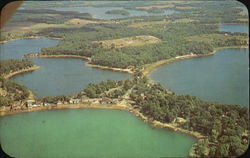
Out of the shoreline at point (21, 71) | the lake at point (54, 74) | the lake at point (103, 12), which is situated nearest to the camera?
the lake at point (54, 74)

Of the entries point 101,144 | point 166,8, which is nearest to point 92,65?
point 166,8

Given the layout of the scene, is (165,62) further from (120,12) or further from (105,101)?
(120,12)

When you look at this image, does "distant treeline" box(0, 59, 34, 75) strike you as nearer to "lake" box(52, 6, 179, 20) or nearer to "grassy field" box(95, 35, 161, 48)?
"grassy field" box(95, 35, 161, 48)

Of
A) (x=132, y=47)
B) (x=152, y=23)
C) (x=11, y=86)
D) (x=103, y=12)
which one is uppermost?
(x=103, y=12)

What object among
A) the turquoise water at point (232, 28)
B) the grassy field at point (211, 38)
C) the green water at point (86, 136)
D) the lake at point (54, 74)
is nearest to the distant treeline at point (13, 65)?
the lake at point (54, 74)

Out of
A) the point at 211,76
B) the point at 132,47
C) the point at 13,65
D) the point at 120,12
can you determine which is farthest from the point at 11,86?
the point at 120,12

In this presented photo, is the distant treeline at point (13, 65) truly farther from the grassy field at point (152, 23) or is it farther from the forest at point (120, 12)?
the forest at point (120, 12)

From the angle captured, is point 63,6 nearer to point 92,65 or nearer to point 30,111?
point 92,65
